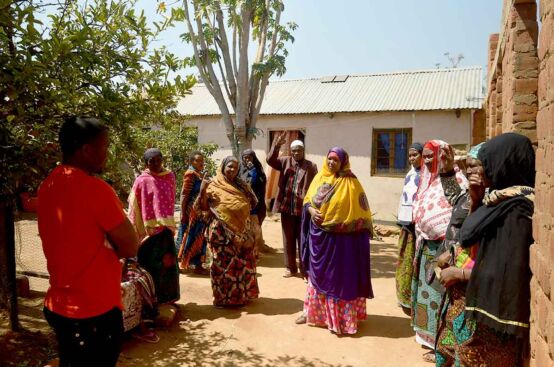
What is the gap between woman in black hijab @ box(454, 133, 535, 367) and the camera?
2.05m

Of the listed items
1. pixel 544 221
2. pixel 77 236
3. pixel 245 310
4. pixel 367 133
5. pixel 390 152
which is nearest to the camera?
pixel 544 221

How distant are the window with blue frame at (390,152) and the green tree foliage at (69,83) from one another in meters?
9.51

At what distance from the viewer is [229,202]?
4.76m

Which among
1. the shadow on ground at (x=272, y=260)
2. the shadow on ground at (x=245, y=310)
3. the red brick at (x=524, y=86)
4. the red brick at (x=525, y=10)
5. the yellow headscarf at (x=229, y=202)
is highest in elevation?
the red brick at (x=525, y=10)

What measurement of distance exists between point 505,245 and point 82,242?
201 cm

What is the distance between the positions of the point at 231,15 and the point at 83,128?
7607 mm

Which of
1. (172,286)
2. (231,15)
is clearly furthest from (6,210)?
(231,15)

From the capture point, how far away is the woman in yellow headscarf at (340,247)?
4.10 meters

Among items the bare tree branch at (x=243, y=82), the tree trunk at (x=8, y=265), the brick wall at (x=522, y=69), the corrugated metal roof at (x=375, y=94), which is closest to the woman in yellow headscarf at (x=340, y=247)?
the brick wall at (x=522, y=69)

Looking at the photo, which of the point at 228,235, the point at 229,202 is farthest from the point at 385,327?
the point at 229,202

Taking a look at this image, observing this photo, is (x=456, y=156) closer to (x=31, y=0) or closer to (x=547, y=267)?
(x=547, y=267)

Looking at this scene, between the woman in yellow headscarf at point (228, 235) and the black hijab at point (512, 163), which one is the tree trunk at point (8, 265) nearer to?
the woman in yellow headscarf at point (228, 235)

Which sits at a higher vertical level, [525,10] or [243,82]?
[243,82]

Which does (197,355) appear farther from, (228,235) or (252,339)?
(228,235)
